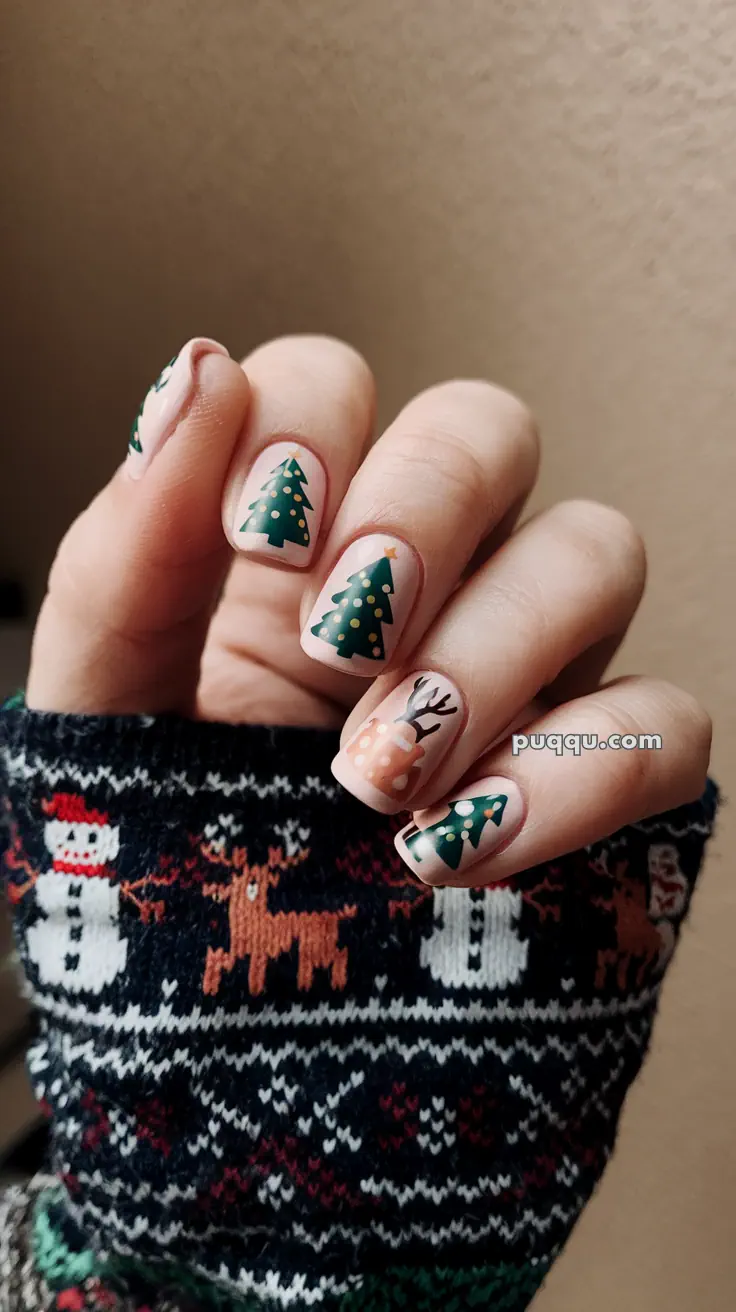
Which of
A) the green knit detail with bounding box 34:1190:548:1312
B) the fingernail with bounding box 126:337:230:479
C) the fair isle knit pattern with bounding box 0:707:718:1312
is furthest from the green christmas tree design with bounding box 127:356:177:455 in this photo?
the green knit detail with bounding box 34:1190:548:1312

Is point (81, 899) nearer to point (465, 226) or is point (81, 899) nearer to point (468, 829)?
point (468, 829)

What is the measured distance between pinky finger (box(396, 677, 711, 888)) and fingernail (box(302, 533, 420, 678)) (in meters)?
0.06

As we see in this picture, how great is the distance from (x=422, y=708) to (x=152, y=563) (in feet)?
0.36

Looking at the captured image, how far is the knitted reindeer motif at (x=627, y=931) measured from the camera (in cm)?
38

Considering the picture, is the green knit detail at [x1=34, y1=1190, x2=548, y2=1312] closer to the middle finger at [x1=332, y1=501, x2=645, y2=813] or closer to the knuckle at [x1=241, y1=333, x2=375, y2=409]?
the middle finger at [x1=332, y1=501, x2=645, y2=813]

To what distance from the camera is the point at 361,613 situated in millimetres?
264

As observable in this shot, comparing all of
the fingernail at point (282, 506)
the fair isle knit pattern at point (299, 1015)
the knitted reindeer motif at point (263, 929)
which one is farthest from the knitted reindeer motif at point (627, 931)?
the fingernail at point (282, 506)

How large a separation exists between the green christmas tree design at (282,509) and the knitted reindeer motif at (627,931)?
0.23 meters

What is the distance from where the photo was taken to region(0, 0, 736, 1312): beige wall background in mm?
430

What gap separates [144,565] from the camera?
0.30 metres

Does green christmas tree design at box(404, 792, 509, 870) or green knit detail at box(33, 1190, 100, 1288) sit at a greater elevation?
green christmas tree design at box(404, 792, 509, 870)

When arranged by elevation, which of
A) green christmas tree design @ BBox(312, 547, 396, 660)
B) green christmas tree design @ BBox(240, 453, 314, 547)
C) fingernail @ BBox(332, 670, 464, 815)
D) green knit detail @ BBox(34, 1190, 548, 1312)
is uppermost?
green christmas tree design @ BBox(240, 453, 314, 547)

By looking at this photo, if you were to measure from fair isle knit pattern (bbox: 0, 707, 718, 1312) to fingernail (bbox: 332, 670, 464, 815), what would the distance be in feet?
0.34

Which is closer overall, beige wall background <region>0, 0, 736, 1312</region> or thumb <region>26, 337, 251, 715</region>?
thumb <region>26, 337, 251, 715</region>
